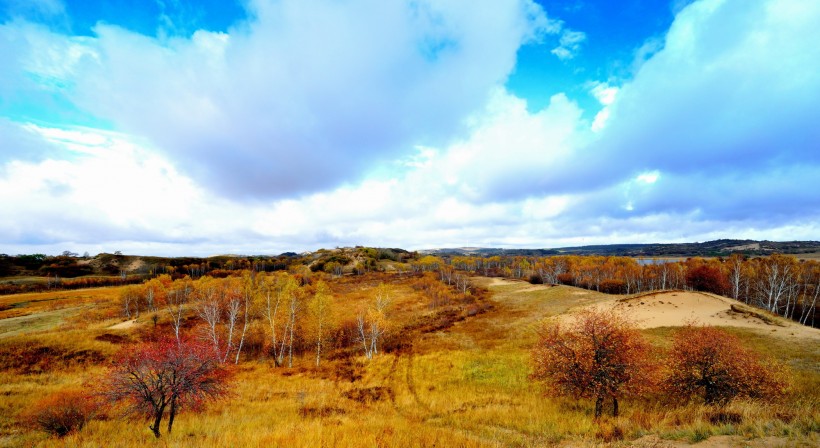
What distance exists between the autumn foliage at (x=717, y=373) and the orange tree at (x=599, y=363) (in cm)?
172

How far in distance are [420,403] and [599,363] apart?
1483 centimetres

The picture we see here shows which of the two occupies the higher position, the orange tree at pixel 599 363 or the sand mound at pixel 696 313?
the orange tree at pixel 599 363

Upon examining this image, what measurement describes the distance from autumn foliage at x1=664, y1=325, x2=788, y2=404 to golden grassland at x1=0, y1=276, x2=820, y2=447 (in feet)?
3.52

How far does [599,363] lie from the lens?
19016 mm

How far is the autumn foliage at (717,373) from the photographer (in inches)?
707

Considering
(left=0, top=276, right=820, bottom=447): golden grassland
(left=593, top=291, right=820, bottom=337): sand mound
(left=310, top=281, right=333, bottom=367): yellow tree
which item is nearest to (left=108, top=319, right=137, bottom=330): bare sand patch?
(left=0, top=276, right=820, bottom=447): golden grassland

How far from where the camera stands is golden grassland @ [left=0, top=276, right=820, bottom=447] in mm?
12930

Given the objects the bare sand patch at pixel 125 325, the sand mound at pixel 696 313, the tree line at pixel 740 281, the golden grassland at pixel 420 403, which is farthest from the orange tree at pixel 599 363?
the tree line at pixel 740 281

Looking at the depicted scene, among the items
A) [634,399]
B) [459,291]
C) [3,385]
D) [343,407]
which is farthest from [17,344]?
[459,291]

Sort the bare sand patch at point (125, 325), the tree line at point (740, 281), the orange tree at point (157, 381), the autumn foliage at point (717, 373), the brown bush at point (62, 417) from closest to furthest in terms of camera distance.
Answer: the orange tree at point (157, 381) → the brown bush at point (62, 417) → the autumn foliage at point (717, 373) → the bare sand patch at point (125, 325) → the tree line at point (740, 281)

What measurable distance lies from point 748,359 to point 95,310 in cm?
11455

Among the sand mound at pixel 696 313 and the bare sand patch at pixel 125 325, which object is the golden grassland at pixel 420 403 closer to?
the bare sand patch at pixel 125 325

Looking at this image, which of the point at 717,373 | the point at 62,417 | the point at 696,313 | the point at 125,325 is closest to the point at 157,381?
the point at 62,417

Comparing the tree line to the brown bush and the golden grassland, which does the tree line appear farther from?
the brown bush
